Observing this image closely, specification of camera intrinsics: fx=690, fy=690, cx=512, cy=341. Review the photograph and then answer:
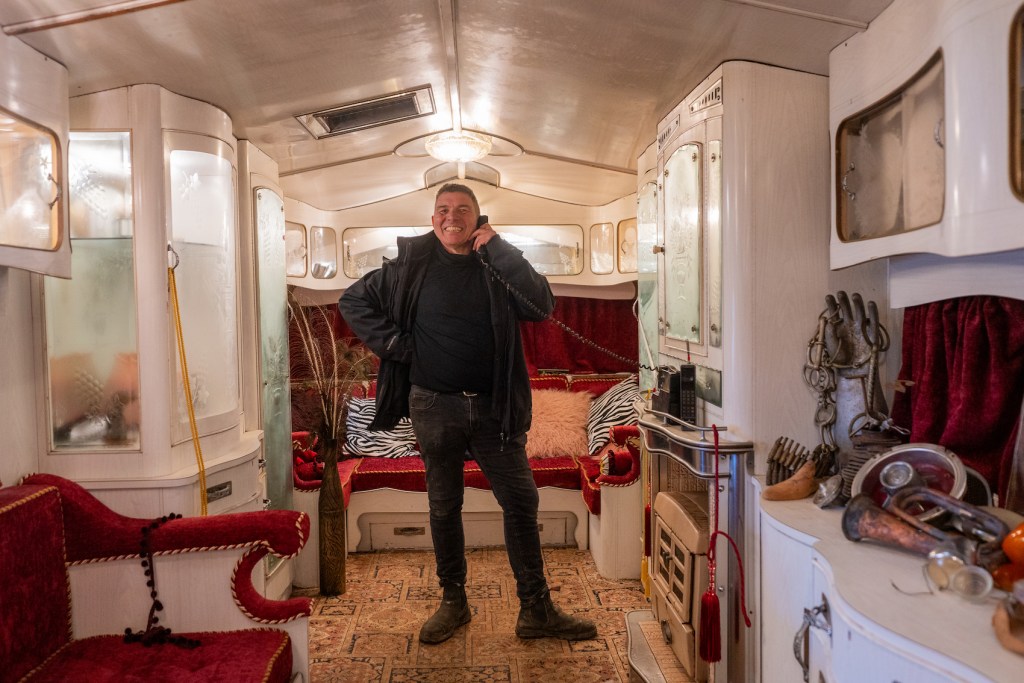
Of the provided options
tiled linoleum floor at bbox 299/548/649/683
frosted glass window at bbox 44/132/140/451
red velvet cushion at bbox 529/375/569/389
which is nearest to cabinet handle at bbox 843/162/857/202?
tiled linoleum floor at bbox 299/548/649/683

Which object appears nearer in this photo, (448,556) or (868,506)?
(868,506)

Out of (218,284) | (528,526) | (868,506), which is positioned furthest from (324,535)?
(868,506)

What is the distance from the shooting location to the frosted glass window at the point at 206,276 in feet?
7.68

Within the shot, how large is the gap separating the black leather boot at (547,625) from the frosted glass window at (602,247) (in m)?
2.39

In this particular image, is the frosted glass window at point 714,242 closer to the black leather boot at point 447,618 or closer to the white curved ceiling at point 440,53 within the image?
the white curved ceiling at point 440,53

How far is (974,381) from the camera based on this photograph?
1.67m

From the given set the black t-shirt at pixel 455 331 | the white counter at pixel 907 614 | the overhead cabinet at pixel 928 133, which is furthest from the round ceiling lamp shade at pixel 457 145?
the white counter at pixel 907 614

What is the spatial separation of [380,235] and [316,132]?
1.54m

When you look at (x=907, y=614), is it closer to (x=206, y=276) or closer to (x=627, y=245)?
(x=206, y=276)

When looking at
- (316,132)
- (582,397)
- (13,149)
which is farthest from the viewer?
(582,397)

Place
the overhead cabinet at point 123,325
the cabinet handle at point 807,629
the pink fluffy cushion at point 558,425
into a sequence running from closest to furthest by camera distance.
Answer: the cabinet handle at point 807,629, the overhead cabinet at point 123,325, the pink fluffy cushion at point 558,425

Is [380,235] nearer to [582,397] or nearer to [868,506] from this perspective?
[582,397]

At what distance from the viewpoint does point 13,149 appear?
176 centimetres

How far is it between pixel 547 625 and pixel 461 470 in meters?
0.68
